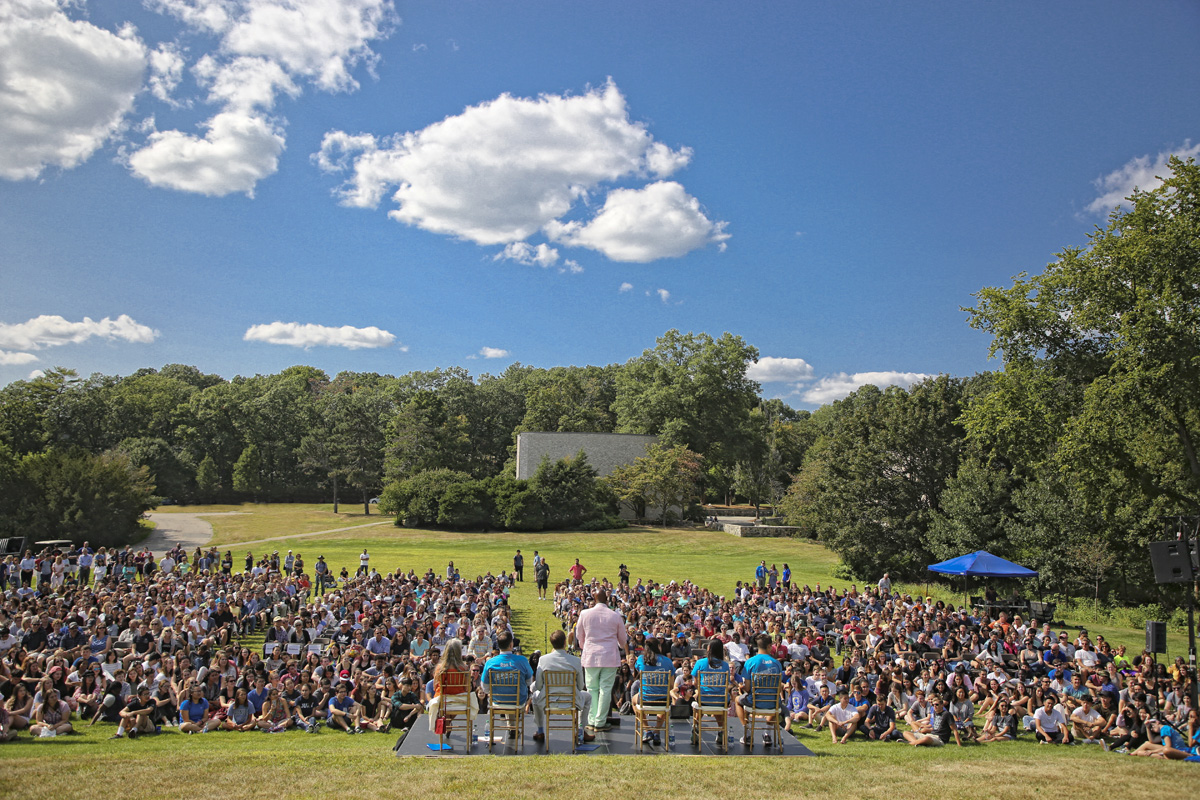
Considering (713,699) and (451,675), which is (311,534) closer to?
(451,675)

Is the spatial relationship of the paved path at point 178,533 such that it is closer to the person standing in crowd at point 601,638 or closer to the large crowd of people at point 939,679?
the large crowd of people at point 939,679

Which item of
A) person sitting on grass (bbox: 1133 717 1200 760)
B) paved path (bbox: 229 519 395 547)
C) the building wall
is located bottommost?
paved path (bbox: 229 519 395 547)

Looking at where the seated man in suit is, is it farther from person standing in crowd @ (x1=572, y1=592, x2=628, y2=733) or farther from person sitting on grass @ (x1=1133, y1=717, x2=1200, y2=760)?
person sitting on grass @ (x1=1133, y1=717, x2=1200, y2=760)

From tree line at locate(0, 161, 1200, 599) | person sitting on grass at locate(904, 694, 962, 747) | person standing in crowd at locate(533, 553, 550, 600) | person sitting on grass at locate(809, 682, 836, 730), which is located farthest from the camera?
person standing in crowd at locate(533, 553, 550, 600)

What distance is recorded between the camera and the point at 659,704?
7703 millimetres

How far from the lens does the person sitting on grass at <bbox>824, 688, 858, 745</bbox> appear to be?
9945mm

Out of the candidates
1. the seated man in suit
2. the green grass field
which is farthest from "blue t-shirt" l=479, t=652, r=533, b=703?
the green grass field

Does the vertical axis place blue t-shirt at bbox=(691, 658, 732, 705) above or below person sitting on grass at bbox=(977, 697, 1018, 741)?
above

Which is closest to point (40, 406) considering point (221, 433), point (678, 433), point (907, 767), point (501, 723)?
point (221, 433)

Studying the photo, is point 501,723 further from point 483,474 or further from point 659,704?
point 483,474

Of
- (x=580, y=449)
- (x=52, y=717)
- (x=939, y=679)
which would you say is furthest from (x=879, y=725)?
(x=580, y=449)

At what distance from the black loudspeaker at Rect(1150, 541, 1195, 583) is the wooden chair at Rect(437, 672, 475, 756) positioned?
982 centimetres

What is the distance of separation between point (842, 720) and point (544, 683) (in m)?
5.11

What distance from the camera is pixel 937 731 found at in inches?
394
